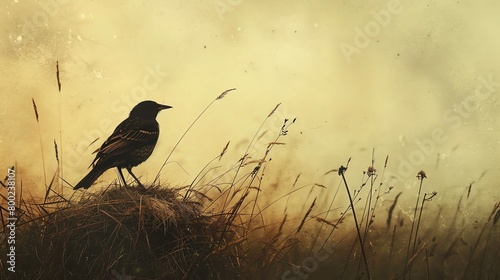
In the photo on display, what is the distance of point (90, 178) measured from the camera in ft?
13.7

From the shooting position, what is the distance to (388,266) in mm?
4375

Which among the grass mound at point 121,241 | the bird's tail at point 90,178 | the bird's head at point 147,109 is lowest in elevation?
the grass mound at point 121,241

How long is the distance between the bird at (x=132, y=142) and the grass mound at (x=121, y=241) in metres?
0.80

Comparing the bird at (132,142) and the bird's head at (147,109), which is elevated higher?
the bird's head at (147,109)

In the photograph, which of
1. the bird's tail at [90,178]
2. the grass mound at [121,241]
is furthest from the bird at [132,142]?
the grass mound at [121,241]

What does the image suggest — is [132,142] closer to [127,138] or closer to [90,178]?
[127,138]

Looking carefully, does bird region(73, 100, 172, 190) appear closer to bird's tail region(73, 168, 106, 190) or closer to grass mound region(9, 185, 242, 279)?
bird's tail region(73, 168, 106, 190)

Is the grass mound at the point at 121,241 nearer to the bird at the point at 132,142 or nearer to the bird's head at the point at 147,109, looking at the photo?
the bird at the point at 132,142

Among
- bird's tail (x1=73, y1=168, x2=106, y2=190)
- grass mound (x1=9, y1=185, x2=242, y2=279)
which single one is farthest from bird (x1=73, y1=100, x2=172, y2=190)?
grass mound (x1=9, y1=185, x2=242, y2=279)

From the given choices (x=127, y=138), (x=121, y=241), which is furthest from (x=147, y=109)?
(x=121, y=241)

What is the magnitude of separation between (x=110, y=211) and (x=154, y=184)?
45cm

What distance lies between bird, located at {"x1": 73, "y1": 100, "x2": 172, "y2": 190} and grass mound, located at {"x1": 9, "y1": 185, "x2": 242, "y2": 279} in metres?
0.80

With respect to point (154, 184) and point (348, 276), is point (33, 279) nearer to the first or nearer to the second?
point (154, 184)

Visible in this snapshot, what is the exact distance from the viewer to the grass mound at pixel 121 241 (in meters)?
3.38
